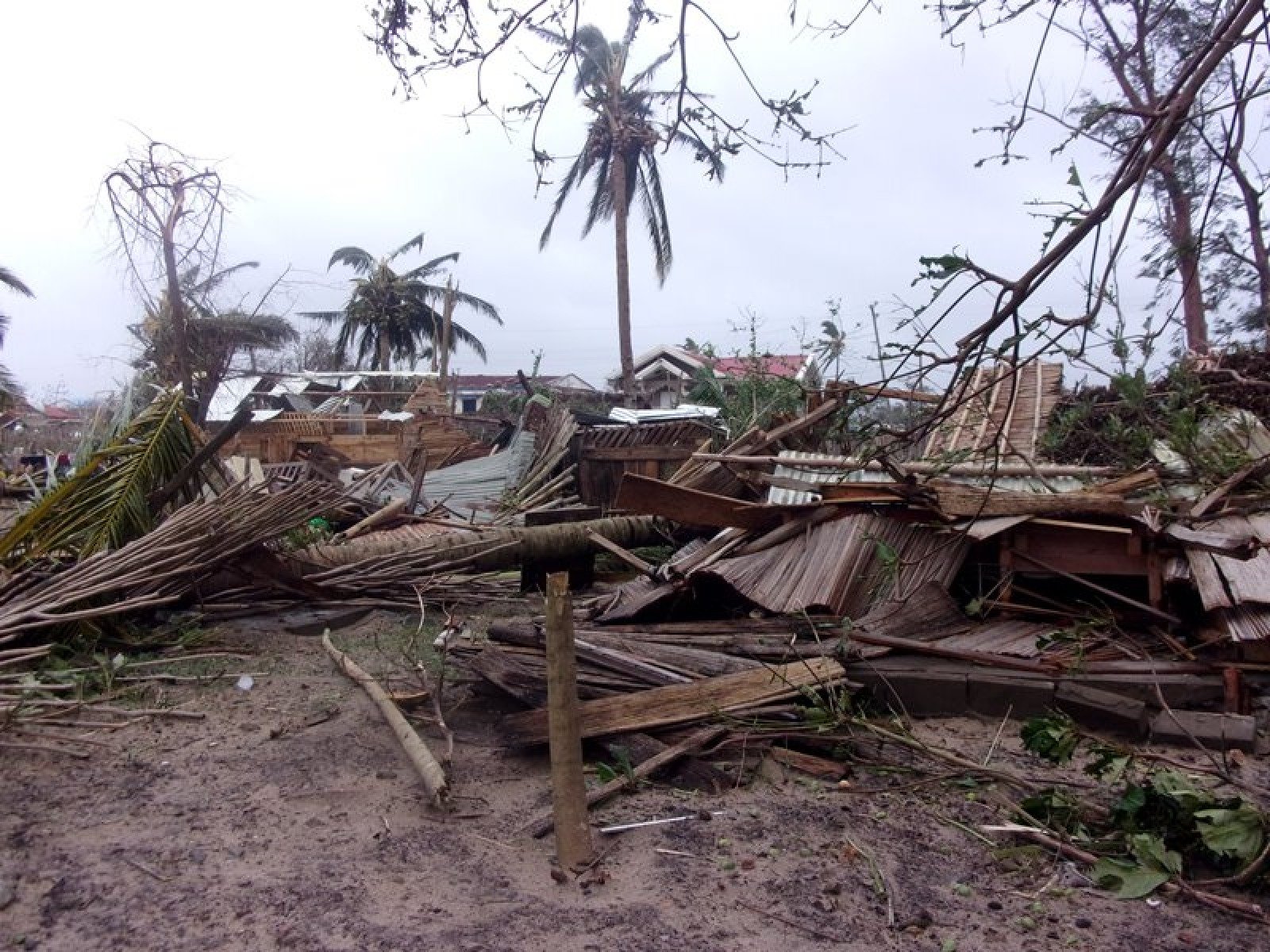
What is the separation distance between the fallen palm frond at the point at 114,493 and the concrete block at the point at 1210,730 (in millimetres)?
5689

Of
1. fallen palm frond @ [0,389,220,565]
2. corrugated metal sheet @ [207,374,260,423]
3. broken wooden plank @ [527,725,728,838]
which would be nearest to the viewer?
broken wooden plank @ [527,725,728,838]

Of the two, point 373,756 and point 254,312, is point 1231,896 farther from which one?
point 254,312

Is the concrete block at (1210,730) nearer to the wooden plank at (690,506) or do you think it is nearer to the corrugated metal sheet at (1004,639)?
the corrugated metal sheet at (1004,639)

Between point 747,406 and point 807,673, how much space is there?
283 inches

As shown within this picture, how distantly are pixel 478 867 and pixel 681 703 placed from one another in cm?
132

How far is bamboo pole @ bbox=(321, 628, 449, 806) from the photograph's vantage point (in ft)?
12.6

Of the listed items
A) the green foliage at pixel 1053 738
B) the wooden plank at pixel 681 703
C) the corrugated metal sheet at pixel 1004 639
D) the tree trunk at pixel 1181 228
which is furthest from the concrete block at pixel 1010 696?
the tree trunk at pixel 1181 228

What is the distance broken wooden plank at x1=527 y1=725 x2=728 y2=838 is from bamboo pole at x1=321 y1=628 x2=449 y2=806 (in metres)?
0.40

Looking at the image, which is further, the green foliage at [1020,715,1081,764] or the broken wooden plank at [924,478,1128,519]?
the broken wooden plank at [924,478,1128,519]

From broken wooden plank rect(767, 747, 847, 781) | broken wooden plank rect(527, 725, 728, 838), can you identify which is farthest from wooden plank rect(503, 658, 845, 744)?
broken wooden plank rect(767, 747, 847, 781)

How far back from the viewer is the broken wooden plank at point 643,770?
12.1ft

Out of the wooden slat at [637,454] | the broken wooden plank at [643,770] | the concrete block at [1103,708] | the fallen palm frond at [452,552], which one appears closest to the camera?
the broken wooden plank at [643,770]

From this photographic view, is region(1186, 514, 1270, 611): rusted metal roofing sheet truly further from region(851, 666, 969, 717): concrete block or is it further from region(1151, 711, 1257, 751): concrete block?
region(851, 666, 969, 717): concrete block

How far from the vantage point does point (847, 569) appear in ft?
18.9
